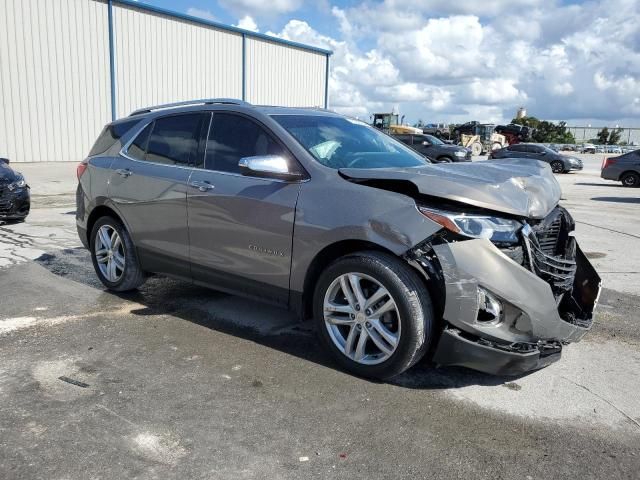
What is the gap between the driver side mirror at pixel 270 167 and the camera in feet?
11.8

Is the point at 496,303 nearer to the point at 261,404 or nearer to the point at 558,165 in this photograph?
the point at 261,404

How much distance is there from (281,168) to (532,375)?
7.12ft

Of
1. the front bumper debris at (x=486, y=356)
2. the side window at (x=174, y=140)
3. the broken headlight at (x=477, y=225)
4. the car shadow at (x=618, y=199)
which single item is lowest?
the car shadow at (x=618, y=199)

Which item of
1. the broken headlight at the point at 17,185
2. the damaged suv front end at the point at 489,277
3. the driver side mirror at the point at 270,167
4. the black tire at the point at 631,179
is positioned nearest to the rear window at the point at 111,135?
the driver side mirror at the point at 270,167

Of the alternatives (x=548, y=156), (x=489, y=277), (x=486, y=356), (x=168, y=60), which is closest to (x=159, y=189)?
(x=489, y=277)

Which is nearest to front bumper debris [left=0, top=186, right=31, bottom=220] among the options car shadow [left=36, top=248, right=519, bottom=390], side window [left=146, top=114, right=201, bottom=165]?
car shadow [left=36, top=248, right=519, bottom=390]

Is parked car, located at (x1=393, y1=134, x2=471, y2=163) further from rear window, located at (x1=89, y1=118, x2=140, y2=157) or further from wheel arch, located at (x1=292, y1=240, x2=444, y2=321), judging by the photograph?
wheel arch, located at (x1=292, y1=240, x2=444, y2=321)

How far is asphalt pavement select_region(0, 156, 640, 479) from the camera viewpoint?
2.63 meters

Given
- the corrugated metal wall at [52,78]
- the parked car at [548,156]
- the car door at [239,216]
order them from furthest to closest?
the parked car at [548,156]
the corrugated metal wall at [52,78]
the car door at [239,216]

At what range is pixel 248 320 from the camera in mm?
4621

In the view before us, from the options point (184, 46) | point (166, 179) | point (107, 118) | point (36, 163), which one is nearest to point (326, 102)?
point (184, 46)

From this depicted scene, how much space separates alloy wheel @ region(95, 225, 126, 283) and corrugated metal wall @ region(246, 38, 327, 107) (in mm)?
22690

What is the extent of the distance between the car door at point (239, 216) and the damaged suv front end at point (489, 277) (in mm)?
933

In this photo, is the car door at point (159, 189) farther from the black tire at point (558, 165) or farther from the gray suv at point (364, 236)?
the black tire at point (558, 165)
